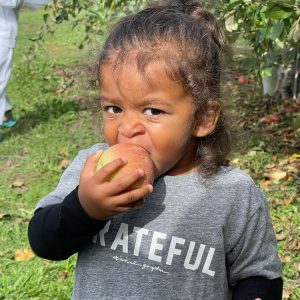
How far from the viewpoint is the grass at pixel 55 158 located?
8.71ft

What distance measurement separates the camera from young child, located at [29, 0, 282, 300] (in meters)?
1.26

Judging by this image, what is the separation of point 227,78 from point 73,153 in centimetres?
282

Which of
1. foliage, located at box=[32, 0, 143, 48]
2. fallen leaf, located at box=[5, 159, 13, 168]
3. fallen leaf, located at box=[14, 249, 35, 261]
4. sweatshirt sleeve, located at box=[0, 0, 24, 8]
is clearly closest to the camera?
fallen leaf, located at box=[14, 249, 35, 261]

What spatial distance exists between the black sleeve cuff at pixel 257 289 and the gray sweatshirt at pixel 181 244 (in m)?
0.02

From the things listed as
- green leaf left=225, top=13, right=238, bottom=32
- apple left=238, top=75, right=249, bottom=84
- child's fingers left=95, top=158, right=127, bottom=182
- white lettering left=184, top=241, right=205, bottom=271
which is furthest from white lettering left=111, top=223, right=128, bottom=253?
apple left=238, top=75, right=249, bottom=84

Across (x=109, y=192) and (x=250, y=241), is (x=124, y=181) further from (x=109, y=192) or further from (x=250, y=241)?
(x=250, y=241)

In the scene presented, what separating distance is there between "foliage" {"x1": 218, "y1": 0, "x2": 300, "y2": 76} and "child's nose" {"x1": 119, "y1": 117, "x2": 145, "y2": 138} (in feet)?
2.58

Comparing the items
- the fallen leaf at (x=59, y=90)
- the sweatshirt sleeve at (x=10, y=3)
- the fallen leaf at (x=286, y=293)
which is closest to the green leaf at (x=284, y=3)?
the fallen leaf at (x=286, y=293)

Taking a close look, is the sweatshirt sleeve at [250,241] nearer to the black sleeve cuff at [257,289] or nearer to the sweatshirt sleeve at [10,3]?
the black sleeve cuff at [257,289]

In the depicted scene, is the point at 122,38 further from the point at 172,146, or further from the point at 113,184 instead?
the point at 113,184

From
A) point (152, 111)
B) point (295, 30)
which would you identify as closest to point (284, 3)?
point (295, 30)

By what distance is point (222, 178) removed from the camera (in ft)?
4.64

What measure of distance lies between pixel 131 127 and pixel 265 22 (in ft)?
4.94

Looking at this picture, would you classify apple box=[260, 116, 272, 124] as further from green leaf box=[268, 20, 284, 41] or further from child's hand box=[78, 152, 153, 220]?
child's hand box=[78, 152, 153, 220]
